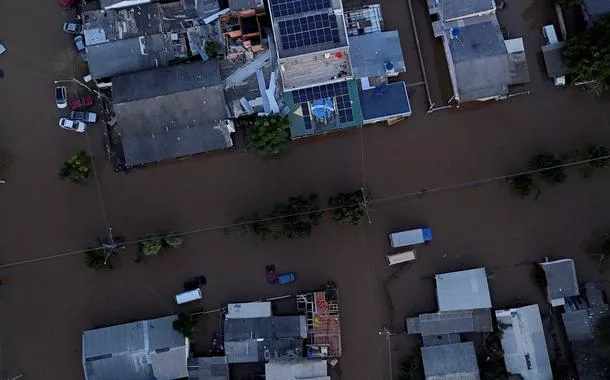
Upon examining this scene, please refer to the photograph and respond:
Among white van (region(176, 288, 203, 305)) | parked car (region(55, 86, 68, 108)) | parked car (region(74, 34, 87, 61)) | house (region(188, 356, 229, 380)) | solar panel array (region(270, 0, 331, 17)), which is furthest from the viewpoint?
parked car (region(74, 34, 87, 61))

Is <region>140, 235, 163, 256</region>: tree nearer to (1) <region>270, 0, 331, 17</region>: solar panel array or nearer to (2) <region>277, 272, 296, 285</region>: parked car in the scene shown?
(2) <region>277, 272, 296, 285</region>: parked car

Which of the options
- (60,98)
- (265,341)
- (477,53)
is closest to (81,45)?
(60,98)

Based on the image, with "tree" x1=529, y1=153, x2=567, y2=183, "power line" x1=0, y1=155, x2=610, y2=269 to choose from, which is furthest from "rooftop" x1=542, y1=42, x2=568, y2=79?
"power line" x1=0, y1=155, x2=610, y2=269

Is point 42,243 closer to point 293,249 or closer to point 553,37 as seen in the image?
point 293,249

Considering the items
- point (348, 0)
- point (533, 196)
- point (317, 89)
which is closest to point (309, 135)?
point (317, 89)

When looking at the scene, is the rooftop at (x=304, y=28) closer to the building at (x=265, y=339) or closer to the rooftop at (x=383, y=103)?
the rooftop at (x=383, y=103)

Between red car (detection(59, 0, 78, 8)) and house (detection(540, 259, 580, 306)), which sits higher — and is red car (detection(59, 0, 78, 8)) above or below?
above

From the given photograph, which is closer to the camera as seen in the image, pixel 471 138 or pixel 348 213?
pixel 348 213
